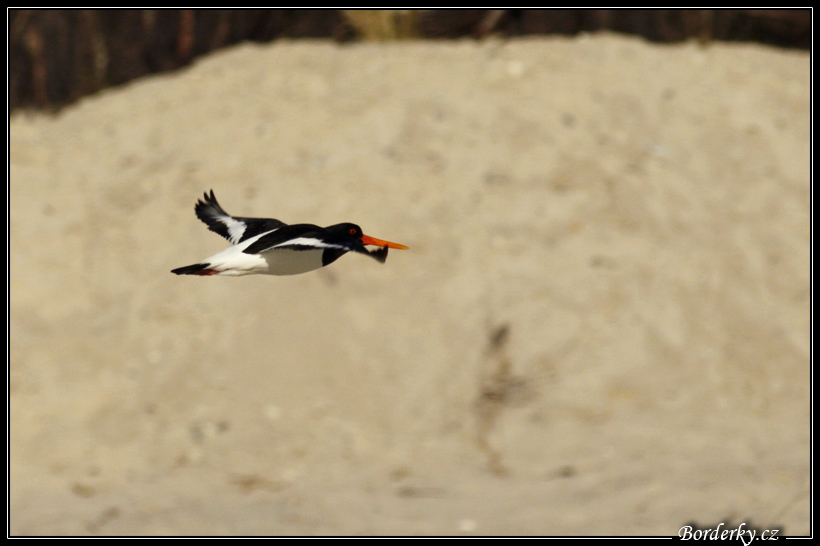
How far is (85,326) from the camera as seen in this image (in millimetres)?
7871

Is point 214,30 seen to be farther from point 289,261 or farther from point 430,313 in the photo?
point 289,261

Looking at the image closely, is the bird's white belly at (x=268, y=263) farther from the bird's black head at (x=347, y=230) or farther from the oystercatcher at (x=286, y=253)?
the bird's black head at (x=347, y=230)

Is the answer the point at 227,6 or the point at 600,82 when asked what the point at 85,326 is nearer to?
the point at 227,6

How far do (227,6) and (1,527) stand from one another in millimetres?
5694

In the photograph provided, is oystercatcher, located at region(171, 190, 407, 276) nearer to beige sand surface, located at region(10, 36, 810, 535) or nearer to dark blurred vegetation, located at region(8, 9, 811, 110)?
beige sand surface, located at region(10, 36, 810, 535)

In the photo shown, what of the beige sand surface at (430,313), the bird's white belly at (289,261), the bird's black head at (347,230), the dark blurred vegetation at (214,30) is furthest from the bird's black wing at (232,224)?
the dark blurred vegetation at (214,30)

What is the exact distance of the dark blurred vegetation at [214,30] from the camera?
948cm

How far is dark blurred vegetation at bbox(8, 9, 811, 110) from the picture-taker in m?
9.48

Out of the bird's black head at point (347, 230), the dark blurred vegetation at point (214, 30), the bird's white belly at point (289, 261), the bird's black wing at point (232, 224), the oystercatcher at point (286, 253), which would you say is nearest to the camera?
the oystercatcher at point (286, 253)

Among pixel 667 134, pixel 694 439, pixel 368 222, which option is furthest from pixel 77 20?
pixel 694 439

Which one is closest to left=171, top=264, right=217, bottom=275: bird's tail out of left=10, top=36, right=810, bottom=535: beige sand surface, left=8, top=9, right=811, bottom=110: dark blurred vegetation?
left=10, top=36, right=810, bottom=535: beige sand surface

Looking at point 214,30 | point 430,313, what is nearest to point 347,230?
Answer: point 430,313

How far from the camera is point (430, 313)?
7641mm

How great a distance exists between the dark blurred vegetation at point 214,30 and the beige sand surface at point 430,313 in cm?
46
